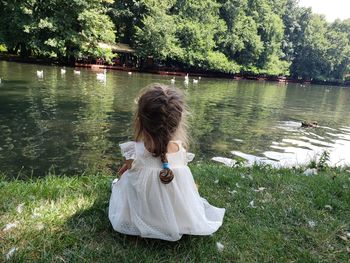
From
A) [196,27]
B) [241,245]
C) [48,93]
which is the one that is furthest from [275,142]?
[196,27]

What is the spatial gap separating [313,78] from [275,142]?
6641 centimetres

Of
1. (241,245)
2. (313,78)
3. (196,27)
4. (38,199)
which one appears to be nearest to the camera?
(241,245)

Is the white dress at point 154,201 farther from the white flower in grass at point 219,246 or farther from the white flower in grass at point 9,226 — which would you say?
the white flower in grass at point 9,226

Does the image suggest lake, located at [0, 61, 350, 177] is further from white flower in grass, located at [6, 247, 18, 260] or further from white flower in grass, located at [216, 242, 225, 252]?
white flower in grass, located at [216, 242, 225, 252]

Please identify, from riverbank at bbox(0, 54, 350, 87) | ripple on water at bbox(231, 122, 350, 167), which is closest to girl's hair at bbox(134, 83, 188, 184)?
ripple on water at bbox(231, 122, 350, 167)

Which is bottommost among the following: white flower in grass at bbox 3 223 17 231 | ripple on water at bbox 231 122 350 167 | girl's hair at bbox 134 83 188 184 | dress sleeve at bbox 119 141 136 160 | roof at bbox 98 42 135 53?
ripple on water at bbox 231 122 350 167

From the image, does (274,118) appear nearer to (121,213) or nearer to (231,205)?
(231,205)

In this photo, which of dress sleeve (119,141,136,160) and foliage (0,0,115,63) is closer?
dress sleeve (119,141,136,160)

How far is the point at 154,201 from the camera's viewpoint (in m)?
2.86

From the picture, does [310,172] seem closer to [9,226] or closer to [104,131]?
[9,226]

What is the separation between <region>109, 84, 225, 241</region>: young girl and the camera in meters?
2.75

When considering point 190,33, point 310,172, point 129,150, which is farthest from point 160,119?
point 190,33

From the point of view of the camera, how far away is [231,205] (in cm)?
394

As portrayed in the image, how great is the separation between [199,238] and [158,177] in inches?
28.2
